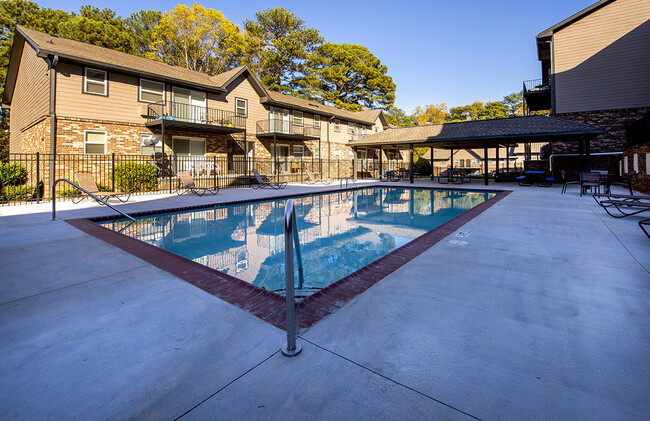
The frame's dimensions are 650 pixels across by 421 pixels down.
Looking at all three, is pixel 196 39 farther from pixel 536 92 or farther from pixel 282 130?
pixel 536 92

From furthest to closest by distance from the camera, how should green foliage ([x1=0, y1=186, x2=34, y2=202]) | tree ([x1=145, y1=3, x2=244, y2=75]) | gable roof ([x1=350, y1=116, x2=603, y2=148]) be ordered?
tree ([x1=145, y1=3, x2=244, y2=75]) → gable roof ([x1=350, y1=116, x2=603, y2=148]) → green foliage ([x1=0, y1=186, x2=34, y2=202])

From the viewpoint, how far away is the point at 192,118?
57.0 feet

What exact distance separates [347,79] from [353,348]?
3968cm

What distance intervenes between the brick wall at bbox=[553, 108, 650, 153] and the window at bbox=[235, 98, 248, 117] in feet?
64.5

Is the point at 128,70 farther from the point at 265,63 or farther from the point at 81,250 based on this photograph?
the point at 265,63

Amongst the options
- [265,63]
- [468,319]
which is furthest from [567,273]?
[265,63]

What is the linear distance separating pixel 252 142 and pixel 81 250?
1701 cm

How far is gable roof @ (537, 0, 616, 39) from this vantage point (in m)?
17.2

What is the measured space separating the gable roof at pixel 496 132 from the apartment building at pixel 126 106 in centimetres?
650

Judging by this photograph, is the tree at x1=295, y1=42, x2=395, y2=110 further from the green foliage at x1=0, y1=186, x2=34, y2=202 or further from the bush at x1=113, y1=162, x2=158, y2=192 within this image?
the green foliage at x1=0, y1=186, x2=34, y2=202

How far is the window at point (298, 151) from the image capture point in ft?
79.2

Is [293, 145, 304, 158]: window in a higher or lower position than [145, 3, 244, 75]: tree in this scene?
lower

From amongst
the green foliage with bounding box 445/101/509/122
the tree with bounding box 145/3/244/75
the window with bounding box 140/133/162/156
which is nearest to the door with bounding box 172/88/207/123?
the window with bounding box 140/133/162/156

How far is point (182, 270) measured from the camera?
3.64 meters
